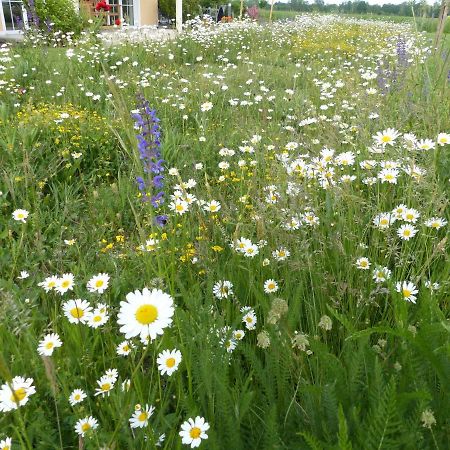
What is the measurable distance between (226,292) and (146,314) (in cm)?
68

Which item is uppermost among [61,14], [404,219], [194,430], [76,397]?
[61,14]

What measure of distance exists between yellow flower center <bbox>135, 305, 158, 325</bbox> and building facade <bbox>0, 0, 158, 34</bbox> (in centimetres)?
1282

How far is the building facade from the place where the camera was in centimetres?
1284

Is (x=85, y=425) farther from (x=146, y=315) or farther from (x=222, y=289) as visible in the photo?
(x=222, y=289)

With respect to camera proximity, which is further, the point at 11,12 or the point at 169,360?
the point at 11,12

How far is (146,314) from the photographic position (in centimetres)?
86

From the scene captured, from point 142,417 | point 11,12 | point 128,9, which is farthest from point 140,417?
point 128,9

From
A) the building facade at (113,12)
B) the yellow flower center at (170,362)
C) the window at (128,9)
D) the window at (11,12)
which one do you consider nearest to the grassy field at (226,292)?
the yellow flower center at (170,362)

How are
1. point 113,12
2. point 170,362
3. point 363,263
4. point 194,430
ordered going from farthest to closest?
1. point 113,12
2. point 363,263
3. point 170,362
4. point 194,430

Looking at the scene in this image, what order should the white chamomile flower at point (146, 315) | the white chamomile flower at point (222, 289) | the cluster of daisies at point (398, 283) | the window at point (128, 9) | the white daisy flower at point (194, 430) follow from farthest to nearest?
the window at point (128, 9) < the white chamomile flower at point (222, 289) < the cluster of daisies at point (398, 283) < the white daisy flower at point (194, 430) < the white chamomile flower at point (146, 315)

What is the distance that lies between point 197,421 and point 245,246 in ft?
2.80

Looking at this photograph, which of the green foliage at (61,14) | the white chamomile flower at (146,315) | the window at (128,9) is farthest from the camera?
the window at (128,9)

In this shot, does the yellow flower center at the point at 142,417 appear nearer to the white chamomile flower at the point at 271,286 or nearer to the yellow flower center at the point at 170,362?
the yellow flower center at the point at 170,362

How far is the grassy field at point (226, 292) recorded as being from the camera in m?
1.00
